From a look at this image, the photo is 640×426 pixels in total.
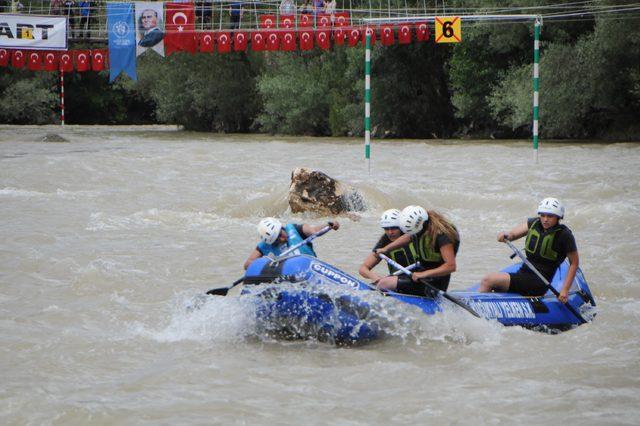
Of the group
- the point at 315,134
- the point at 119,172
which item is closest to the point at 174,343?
the point at 119,172

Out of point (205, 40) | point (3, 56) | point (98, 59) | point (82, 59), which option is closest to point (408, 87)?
point (205, 40)

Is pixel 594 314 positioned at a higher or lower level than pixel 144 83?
lower

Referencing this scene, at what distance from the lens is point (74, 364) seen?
19.7 feet

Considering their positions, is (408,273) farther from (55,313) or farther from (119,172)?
(119,172)

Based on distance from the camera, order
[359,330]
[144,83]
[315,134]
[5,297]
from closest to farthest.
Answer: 1. [359,330]
2. [5,297]
3. [315,134]
4. [144,83]

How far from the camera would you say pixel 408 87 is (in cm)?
3181

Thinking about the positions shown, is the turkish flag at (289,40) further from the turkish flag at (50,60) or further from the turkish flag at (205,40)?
the turkish flag at (50,60)

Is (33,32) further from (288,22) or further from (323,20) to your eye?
(323,20)

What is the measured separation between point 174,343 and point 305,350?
34.5 inches

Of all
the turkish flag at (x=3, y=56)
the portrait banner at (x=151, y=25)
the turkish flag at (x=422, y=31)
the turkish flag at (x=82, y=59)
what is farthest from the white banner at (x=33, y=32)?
the turkish flag at (x=422, y=31)

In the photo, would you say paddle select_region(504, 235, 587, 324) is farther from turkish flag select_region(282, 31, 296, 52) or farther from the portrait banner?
the portrait banner

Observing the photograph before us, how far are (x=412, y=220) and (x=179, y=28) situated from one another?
→ 2071cm

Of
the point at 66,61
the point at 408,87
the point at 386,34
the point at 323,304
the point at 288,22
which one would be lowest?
the point at 323,304

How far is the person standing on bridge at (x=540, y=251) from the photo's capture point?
23.1ft
